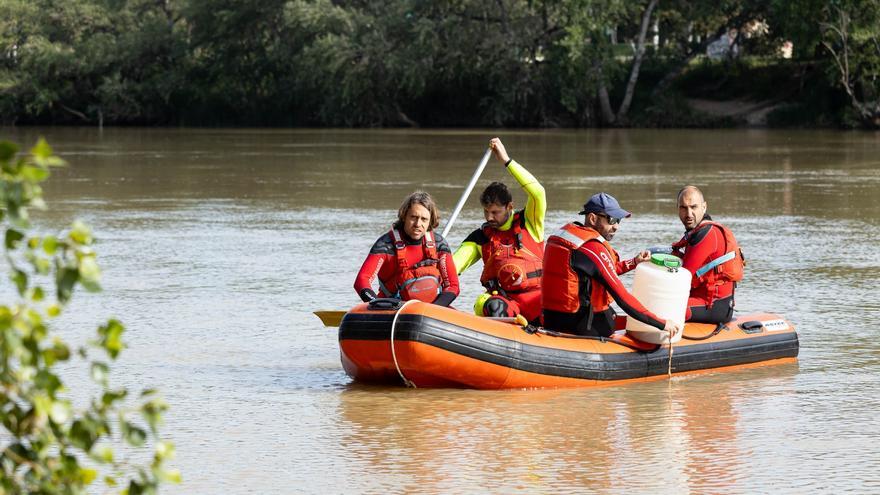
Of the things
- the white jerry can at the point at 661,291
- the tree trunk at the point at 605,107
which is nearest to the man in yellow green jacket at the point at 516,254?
the white jerry can at the point at 661,291

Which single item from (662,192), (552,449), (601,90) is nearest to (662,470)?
(552,449)

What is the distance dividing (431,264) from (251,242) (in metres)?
6.59

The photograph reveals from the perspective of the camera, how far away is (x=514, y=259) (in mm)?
8188

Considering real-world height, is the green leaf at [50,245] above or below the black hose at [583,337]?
above

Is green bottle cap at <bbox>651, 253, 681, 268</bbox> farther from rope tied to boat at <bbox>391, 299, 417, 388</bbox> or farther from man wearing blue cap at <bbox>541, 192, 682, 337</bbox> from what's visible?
rope tied to boat at <bbox>391, 299, 417, 388</bbox>

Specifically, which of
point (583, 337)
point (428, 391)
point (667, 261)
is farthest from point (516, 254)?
point (428, 391)

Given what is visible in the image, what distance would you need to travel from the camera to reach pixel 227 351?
8805 millimetres

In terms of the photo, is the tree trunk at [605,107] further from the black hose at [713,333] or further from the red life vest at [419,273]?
the red life vest at [419,273]

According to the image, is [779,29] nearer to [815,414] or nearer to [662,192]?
[662,192]

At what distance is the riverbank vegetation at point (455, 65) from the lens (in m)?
42.5

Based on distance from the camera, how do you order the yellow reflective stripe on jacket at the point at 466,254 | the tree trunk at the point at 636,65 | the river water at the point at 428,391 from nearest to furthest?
the river water at the point at 428,391 < the yellow reflective stripe on jacket at the point at 466,254 < the tree trunk at the point at 636,65

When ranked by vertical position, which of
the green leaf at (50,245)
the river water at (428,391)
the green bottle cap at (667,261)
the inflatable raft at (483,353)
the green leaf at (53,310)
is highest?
the green leaf at (50,245)

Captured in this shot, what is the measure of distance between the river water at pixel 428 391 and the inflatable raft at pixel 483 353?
0.10 meters

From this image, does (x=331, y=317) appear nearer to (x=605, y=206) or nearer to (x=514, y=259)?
(x=514, y=259)
